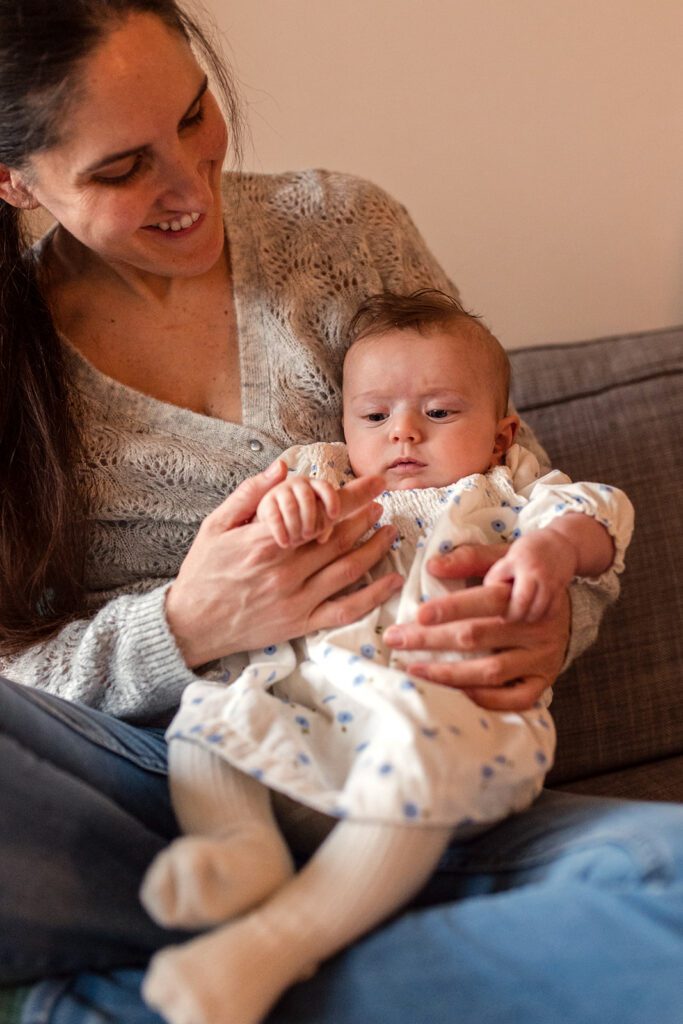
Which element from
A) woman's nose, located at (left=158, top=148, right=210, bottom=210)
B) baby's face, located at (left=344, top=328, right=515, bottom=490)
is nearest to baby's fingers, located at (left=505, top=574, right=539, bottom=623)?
baby's face, located at (left=344, top=328, right=515, bottom=490)

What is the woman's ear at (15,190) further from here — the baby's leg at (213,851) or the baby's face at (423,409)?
the baby's leg at (213,851)

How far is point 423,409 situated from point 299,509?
0.28 m

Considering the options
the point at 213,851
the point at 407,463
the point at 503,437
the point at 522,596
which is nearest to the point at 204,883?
the point at 213,851

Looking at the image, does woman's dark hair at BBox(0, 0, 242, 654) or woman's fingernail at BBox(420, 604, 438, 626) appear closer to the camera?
woman's fingernail at BBox(420, 604, 438, 626)

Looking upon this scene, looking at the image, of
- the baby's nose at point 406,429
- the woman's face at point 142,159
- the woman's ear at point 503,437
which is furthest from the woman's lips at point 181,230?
the woman's ear at point 503,437

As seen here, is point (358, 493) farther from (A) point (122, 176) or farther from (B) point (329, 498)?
(A) point (122, 176)

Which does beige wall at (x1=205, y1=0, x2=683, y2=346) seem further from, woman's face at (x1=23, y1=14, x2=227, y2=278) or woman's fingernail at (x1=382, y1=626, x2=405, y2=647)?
woman's fingernail at (x1=382, y1=626, x2=405, y2=647)

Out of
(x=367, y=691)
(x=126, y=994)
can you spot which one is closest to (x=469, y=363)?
(x=367, y=691)

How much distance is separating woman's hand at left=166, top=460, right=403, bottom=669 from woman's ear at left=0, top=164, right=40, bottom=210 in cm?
50

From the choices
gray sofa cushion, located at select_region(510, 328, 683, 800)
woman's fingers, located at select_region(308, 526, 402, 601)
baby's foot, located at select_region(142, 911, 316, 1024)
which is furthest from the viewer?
gray sofa cushion, located at select_region(510, 328, 683, 800)

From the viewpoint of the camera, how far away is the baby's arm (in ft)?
3.65

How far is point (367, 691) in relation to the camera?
1066 mm

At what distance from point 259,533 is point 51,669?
36 cm

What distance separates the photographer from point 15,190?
1.33 m
